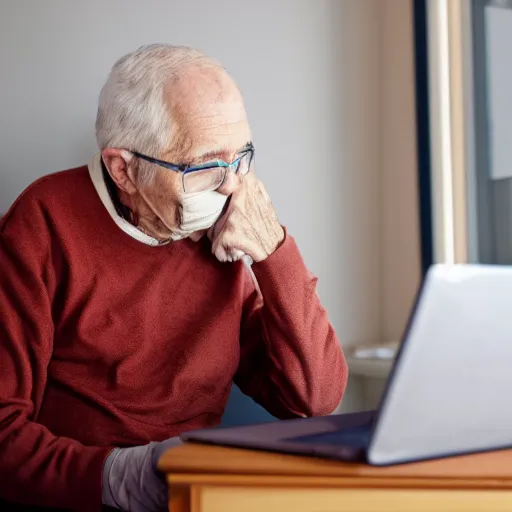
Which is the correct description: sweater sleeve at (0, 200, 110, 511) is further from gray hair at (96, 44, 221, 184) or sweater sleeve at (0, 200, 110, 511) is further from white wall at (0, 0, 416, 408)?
white wall at (0, 0, 416, 408)

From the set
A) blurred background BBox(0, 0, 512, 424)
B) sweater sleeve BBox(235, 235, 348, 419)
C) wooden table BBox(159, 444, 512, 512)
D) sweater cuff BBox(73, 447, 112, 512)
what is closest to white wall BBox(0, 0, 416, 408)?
blurred background BBox(0, 0, 512, 424)

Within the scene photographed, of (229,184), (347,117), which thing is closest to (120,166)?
(229,184)

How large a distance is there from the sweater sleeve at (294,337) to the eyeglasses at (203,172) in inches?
6.2

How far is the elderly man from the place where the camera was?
4.58 feet

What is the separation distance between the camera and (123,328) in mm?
1429

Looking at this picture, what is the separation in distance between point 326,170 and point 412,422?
138 cm

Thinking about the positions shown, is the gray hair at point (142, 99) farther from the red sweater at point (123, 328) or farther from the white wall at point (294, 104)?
the white wall at point (294, 104)

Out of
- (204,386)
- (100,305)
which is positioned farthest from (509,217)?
(100,305)

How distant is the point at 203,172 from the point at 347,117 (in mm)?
872

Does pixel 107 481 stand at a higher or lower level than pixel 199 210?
lower

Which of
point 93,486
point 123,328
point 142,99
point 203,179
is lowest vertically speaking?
point 93,486

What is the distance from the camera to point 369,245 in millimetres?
2254

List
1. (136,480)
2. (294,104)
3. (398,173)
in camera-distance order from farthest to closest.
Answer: (398,173), (294,104), (136,480)

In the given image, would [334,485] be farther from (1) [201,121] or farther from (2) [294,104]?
(2) [294,104]
